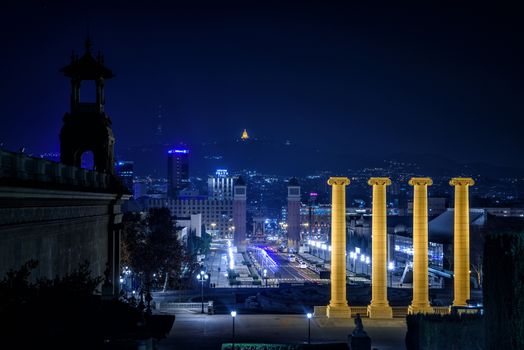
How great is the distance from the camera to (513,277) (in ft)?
110

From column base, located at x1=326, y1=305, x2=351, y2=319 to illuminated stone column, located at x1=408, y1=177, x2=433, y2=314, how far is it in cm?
438

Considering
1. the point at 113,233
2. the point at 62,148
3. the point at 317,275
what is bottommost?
the point at 317,275

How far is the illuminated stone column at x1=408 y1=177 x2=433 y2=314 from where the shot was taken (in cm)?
5694

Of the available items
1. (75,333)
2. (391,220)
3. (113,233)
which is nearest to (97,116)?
(113,233)

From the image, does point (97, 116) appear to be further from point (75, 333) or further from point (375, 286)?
point (375, 286)

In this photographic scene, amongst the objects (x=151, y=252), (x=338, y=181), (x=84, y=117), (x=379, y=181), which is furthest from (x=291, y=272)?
(x=84, y=117)

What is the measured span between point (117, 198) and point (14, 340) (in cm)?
2289

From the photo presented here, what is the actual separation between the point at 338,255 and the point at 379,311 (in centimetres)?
481

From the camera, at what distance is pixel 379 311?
187 feet

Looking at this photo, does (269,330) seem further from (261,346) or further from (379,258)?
(379,258)

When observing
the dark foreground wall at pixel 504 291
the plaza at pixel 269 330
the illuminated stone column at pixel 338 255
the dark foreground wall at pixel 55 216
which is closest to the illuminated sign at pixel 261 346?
the plaza at pixel 269 330

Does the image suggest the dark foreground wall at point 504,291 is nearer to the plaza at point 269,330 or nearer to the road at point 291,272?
the plaza at point 269,330

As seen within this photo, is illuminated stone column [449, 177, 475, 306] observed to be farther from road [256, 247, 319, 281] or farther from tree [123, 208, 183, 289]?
road [256, 247, 319, 281]

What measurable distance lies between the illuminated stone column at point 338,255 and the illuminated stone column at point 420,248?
4827 millimetres
